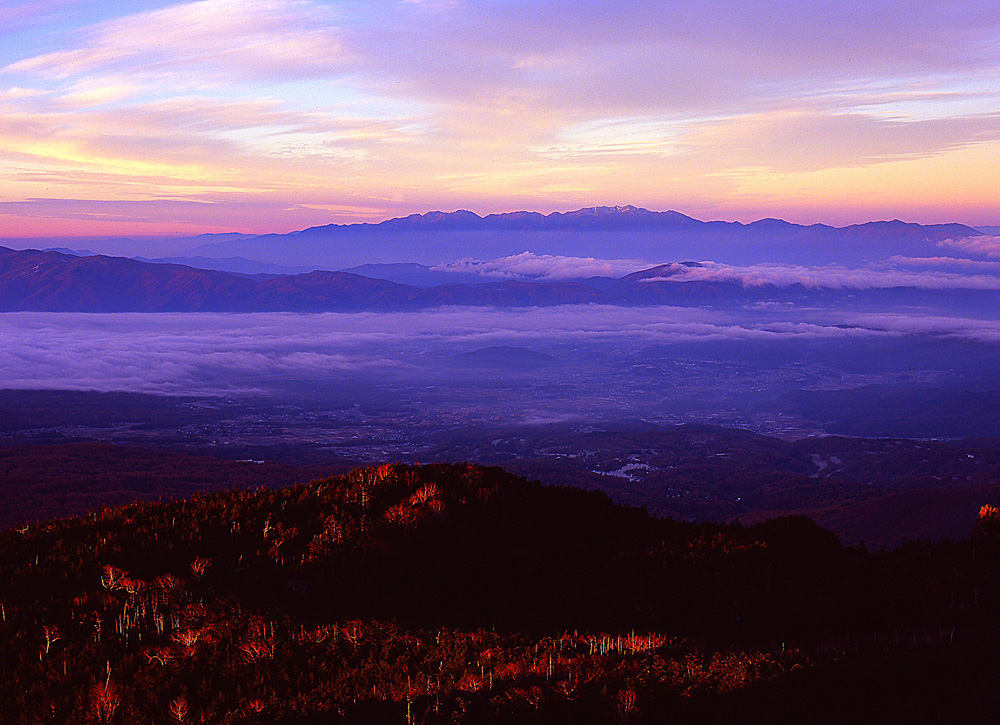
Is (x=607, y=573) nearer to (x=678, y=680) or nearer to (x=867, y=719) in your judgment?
(x=678, y=680)

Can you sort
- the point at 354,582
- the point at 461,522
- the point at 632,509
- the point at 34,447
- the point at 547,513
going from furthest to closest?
the point at 34,447 < the point at 632,509 < the point at 547,513 < the point at 461,522 < the point at 354,582

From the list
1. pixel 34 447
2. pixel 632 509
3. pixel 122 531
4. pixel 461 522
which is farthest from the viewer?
pixel 34 447

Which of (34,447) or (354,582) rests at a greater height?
(354,582)

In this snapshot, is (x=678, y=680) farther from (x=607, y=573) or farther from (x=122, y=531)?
(x=122, y=531)

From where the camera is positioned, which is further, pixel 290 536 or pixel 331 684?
pixel 290 536

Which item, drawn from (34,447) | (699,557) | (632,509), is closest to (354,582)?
(699,557)

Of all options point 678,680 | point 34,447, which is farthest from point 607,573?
point 34,447
